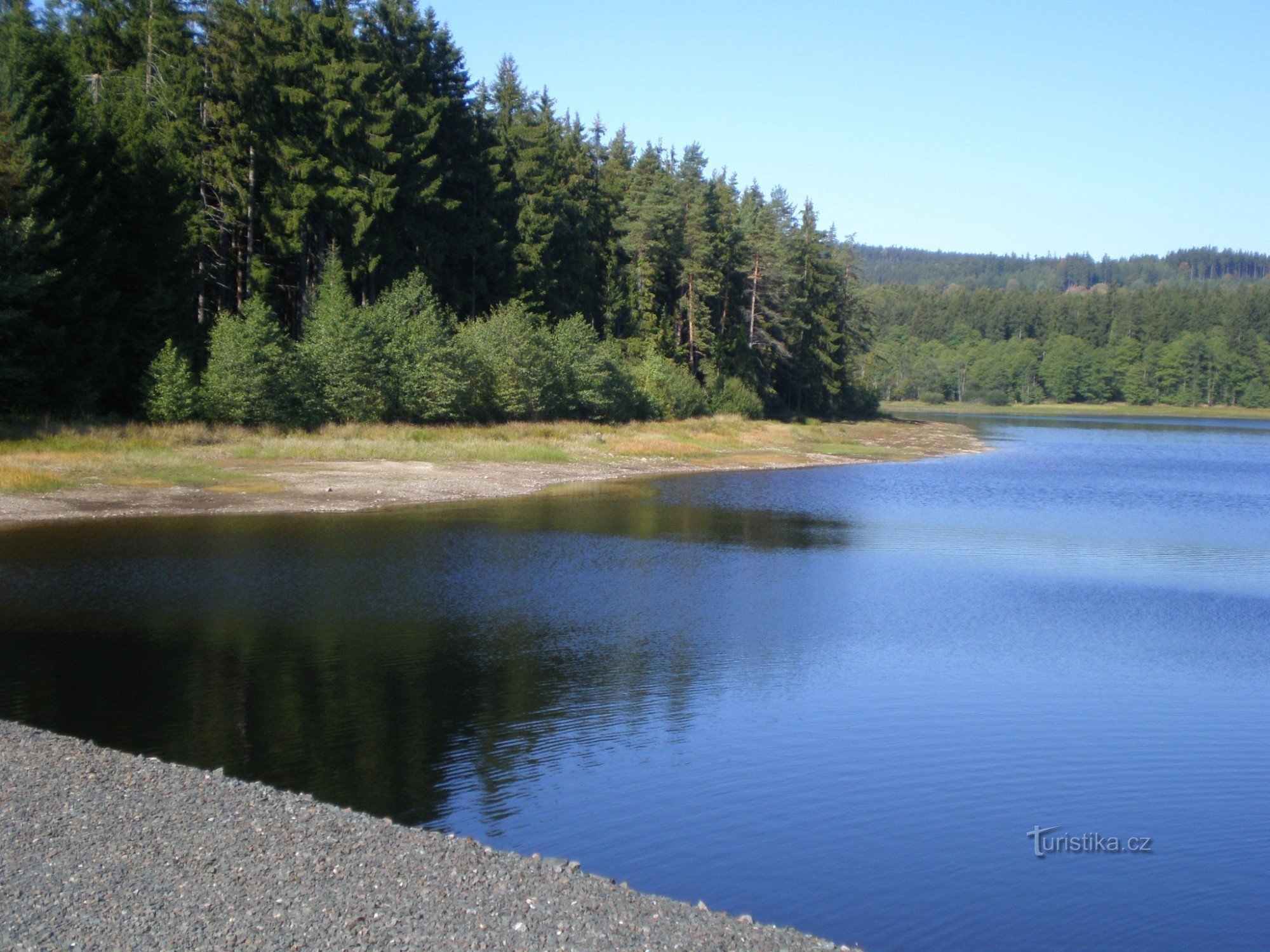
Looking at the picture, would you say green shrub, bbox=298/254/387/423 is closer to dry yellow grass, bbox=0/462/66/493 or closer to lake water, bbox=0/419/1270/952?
dry yellow grass, bbox=0/462/66/493

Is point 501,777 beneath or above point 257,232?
beneath

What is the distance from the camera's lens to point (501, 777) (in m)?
11.2

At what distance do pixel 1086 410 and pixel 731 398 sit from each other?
330 feet

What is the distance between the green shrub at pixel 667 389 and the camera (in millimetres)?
62156

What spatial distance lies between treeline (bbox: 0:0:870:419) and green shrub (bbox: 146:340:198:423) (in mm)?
249

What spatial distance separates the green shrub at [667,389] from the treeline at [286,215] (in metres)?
0.29

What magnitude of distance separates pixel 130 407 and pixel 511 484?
1503cm

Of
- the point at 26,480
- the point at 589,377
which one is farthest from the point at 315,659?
the point at 589,377

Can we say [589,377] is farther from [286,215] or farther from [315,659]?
[315,659]

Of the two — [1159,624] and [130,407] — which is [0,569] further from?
[1159,624]

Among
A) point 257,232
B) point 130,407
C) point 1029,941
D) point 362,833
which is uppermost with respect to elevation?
point 257,232

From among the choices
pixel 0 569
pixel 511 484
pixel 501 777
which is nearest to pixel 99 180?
pixel 511 484

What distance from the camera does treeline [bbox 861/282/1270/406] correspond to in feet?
510

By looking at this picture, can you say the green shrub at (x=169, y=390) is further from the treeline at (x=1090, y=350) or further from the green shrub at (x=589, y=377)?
the treeline at (x=1090, y=350)
